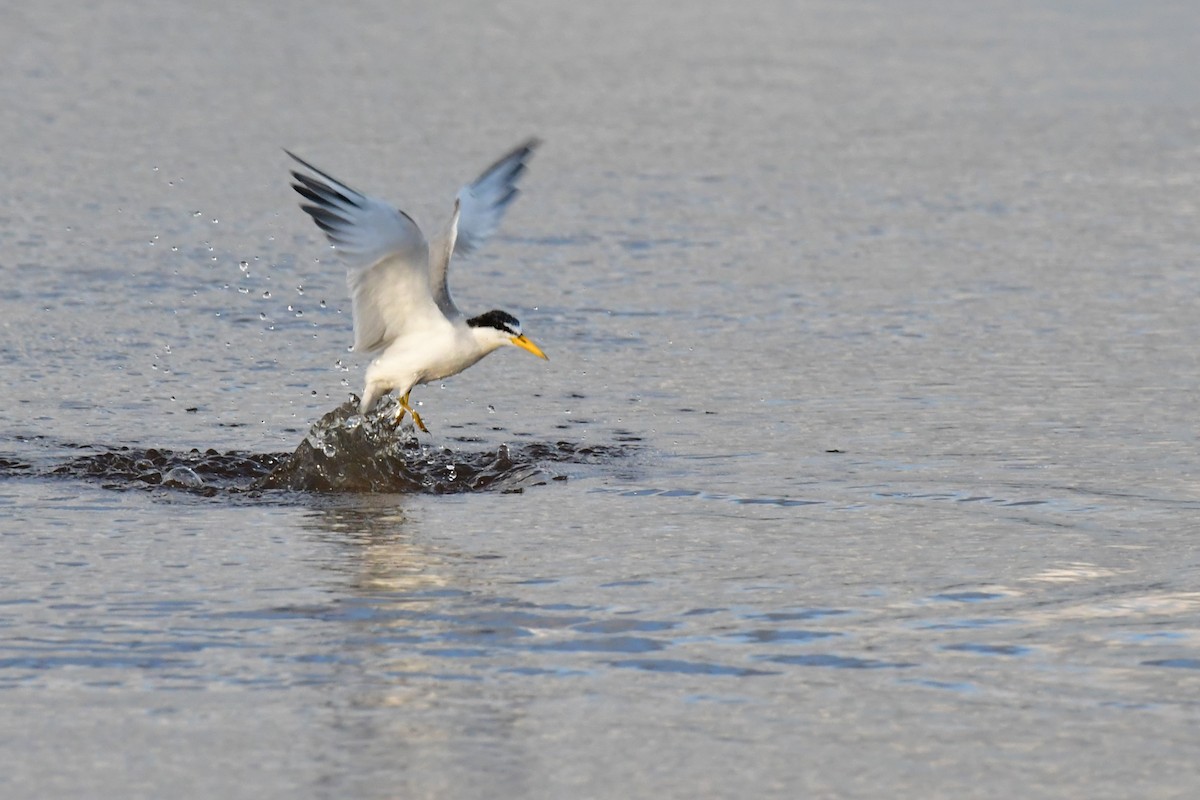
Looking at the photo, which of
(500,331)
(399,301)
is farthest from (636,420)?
(399,301)

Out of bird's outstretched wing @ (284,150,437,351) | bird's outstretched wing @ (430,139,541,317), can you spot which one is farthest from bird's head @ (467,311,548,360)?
bird's outstretched wing @ (430,139,541,317)

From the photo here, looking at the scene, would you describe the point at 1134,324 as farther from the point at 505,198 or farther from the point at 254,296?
the point at 254,296

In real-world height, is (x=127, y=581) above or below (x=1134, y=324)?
below

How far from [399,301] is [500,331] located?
500 millimetres

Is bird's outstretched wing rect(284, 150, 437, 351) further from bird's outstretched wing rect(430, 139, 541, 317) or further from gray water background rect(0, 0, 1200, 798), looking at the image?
bird's outstretched wing rect(430, 139, 541, 317)

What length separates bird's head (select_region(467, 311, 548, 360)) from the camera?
875 centimetres

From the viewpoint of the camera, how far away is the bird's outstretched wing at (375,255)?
27.0 feet

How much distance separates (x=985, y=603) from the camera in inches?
249

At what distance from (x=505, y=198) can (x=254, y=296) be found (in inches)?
79.3

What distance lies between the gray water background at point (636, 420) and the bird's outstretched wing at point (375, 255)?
1.89 feet

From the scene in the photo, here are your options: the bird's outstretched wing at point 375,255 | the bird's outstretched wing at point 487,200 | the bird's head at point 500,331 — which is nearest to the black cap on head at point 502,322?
the bird's head at point 500,331

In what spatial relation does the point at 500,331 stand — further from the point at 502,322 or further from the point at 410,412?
the point at 410,412

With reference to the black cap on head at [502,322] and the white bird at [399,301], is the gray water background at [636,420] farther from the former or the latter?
the black cap on head at [502,322]

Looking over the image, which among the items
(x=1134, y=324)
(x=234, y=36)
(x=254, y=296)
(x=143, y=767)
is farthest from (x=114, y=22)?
(x=143, y=767)
